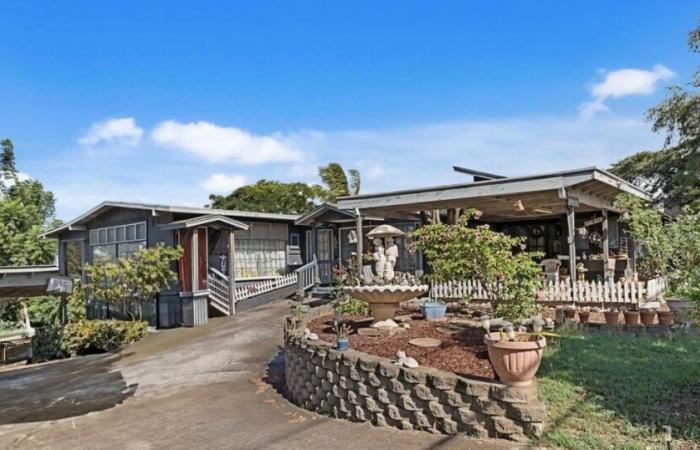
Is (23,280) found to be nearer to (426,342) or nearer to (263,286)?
(263,286)

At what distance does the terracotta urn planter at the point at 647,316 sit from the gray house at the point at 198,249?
10.3 m

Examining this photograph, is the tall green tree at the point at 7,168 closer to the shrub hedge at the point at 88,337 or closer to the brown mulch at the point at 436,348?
the shrub hedge at the point at 88,337

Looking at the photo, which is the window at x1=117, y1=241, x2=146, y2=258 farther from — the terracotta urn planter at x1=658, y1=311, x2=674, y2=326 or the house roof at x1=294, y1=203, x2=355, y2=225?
the terracotta urn planter at x1=658, y1=311, x2=674, y2=326

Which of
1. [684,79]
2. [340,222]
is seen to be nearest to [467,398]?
[340,222]

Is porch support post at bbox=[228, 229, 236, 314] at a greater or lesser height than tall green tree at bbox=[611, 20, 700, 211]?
lesser

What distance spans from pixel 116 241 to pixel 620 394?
16.1 m

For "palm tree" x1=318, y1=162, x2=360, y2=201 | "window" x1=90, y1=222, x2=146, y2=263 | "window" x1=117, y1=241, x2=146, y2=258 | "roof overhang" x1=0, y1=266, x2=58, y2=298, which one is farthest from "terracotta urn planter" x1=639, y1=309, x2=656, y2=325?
"palm tree" x1=318, y1=162, x2=360, y2=201

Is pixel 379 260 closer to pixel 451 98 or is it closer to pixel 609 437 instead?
pixel 609 437

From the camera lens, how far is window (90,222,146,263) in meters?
15.6

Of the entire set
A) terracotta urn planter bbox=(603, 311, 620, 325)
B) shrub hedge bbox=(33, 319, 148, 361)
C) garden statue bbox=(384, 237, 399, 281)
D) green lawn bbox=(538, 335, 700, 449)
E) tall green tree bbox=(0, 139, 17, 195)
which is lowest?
shrub hedge bbox=(33, 319, 148, 361)

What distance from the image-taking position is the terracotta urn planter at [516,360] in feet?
14.1

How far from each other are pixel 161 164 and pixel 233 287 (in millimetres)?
10836

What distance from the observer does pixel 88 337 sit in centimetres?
1291

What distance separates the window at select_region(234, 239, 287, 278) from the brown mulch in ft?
29.5
